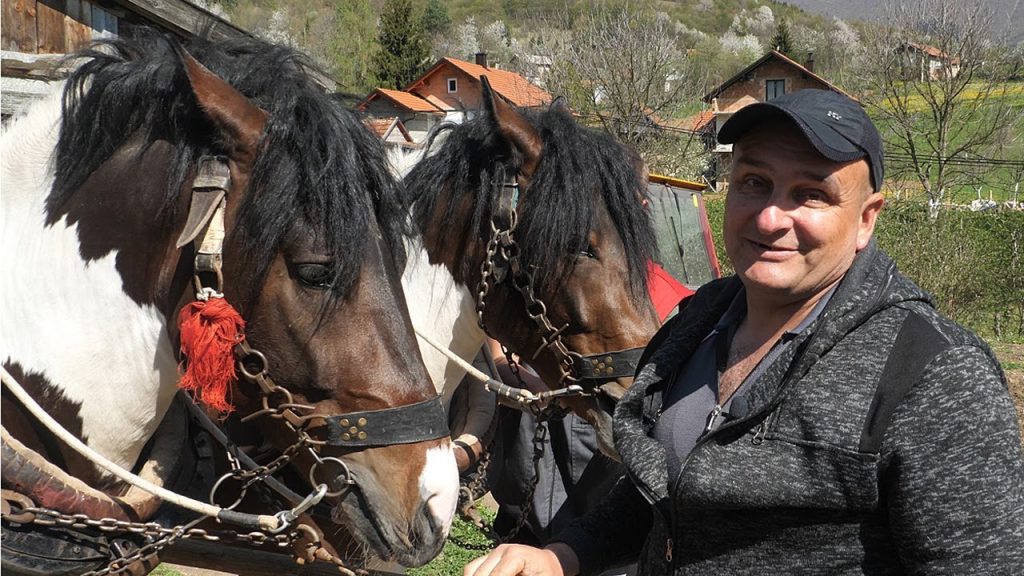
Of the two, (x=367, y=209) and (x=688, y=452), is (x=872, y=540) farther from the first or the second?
(x=367, y=209)

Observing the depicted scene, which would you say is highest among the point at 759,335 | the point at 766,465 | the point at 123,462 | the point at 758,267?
the point at 758,267

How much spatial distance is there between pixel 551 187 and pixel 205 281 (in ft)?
4.37

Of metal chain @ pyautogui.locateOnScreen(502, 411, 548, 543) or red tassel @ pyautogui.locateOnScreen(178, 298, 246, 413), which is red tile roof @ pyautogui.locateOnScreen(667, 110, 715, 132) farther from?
red tassel @ pyautogui.locateOnScreen(178, 298, 246, 413)

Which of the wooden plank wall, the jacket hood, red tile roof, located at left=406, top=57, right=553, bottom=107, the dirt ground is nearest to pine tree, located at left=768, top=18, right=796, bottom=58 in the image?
red tile roof, located at left=406, top=57, right=553, bottom=107

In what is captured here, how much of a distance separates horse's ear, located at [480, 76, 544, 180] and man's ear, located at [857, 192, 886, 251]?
1.51 meters

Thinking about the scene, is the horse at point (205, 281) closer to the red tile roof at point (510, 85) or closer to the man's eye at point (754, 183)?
the man's eye at point (754, 183)

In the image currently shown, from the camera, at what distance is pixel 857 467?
1224 mm

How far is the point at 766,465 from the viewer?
1.30 meters

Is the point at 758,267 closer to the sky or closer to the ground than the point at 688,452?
closer to the sky

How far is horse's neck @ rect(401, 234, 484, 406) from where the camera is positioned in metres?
2.89

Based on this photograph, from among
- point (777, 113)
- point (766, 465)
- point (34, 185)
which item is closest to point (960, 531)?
point (766, 465)

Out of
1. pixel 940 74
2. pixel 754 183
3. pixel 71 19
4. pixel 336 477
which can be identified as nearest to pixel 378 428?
pixel 336 477

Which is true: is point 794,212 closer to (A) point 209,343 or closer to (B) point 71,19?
(A) point 209,343

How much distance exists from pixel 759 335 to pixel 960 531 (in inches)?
19.0
